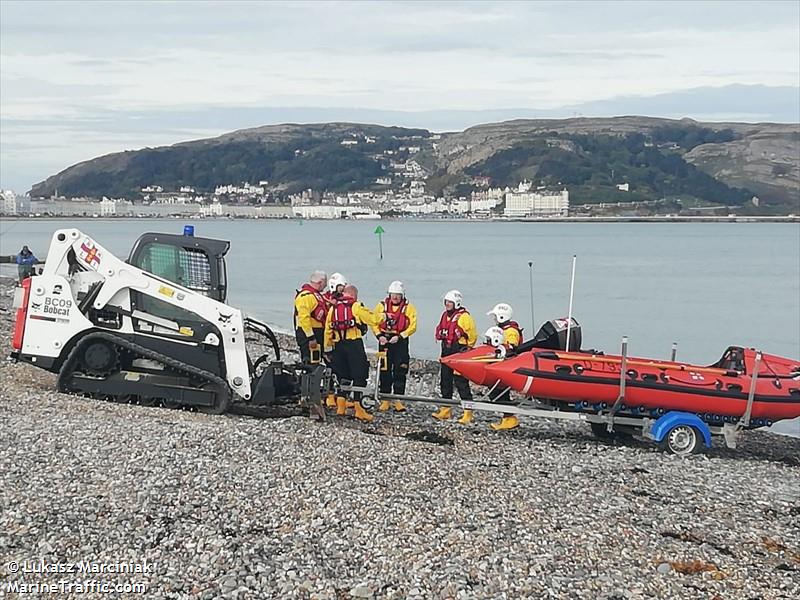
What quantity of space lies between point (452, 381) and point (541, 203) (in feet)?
607

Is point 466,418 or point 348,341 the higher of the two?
point 348,341

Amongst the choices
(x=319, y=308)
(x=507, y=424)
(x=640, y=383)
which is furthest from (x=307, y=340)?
(x=640, y=383)

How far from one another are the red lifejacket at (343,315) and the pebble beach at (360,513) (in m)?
1.70

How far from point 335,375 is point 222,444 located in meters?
2.88

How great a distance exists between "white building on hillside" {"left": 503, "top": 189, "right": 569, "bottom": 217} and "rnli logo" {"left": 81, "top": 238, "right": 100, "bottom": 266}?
594 ft

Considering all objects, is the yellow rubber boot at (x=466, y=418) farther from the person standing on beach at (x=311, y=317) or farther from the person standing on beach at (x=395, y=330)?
the person standing on beach at (x=311, y=317)

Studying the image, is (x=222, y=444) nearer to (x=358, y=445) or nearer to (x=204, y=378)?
(x=358, y=445)

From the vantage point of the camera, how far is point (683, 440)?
1154 cm

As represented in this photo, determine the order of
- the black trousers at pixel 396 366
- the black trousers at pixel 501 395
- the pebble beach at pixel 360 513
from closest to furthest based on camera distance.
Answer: the pebble beach at pixel 360 513, the black trousers at pixel 501 395, the black trousers at pixel 396 366

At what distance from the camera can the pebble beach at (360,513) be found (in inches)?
261

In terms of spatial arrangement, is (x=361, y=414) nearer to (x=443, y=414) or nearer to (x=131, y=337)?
(x=443, y=414)

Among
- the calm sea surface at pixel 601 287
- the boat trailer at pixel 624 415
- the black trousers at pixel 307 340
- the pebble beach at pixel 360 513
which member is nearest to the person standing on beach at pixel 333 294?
A: the black trousers at pixel 307 340

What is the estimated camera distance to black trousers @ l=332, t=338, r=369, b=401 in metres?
12.4

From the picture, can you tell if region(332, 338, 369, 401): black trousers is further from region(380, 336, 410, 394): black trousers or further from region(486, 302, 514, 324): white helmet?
region(486, 302, 514, 324): white helmet
